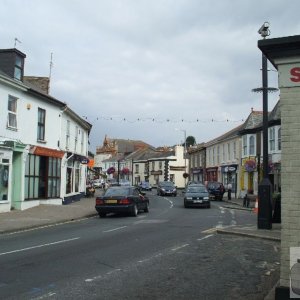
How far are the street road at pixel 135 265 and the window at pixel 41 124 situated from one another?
11.7m

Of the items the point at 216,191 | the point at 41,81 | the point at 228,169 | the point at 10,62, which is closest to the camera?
the point at 10,62

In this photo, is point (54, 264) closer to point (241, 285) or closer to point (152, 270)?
point (152, 270)

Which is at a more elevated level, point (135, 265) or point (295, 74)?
point (295, 74)

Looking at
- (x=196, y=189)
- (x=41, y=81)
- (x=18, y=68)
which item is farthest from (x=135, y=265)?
(x=41, y=81)

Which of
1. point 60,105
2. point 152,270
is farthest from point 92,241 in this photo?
point 60,105

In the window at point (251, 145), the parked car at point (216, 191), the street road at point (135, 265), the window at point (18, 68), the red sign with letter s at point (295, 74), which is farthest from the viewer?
the window at point (251, 145)

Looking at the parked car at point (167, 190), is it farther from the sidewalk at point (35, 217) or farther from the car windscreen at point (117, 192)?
the car windscreen at point (117, 192)

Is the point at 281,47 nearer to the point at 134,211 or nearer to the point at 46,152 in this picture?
the point at 134,211

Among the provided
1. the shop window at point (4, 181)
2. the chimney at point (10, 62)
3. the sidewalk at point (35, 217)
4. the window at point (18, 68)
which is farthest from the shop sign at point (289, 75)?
the window at point (18, 68)

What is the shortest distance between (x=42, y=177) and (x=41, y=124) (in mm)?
3074

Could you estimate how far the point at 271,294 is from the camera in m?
6.76

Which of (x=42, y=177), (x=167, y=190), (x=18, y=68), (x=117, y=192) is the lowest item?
(x=167, y=190)

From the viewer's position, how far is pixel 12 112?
75.9 ft

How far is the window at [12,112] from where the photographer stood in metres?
22.9
